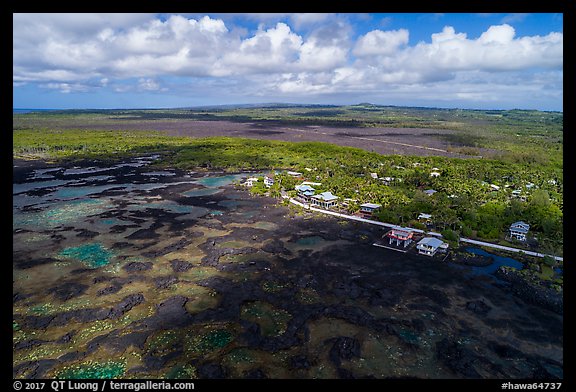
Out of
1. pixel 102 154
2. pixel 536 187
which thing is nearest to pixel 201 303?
pixel 536 187

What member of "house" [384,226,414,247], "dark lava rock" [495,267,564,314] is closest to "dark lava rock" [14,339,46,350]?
"house" [384,226,414,247]

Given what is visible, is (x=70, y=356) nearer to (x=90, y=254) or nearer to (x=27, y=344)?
(x=27, y=344)

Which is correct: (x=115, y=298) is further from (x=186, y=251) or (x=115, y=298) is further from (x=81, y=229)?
(x=81, y=229)

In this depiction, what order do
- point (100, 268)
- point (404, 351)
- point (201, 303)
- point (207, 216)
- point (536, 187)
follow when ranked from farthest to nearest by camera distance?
point (536, 187)
point (207, 216)
point (100, 268)
point (201, 303)
point (404, 351)

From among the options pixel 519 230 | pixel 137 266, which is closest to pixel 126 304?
pixel 137 266

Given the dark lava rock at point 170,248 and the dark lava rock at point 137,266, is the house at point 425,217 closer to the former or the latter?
the dark lava rock at point 170,248

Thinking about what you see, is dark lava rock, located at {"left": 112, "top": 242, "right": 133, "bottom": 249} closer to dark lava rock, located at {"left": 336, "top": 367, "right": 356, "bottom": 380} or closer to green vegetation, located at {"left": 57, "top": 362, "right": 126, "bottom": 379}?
green vegetation, located at {"left": 57, "top": 362, "right": 126, "bottom": 379}
